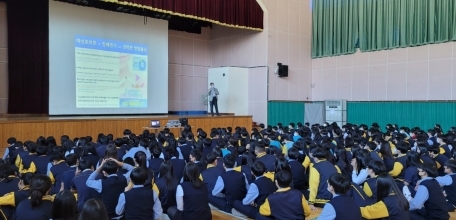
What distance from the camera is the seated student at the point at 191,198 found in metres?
3.05

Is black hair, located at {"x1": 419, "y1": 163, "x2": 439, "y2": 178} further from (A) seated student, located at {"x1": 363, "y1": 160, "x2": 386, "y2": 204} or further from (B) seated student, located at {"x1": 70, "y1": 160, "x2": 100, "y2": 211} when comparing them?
(B) seated student, located at {"x1": 70, "y1": 160, "x2": 100, "y2": 211}

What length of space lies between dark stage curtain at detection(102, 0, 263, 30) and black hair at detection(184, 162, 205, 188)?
7.97 metres

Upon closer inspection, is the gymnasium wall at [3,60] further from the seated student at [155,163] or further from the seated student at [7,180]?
the seated student at [7,180]

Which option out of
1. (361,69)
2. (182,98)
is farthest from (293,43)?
(182,98)

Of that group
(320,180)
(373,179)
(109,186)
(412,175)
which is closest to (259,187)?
(320,180)

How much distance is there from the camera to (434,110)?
11164mm

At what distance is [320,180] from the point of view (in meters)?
3.74

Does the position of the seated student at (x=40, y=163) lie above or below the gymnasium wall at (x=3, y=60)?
below

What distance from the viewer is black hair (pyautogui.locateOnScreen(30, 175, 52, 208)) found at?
2.35 m

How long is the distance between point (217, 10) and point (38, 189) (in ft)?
34.1

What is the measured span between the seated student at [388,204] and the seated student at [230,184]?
1.40 metres

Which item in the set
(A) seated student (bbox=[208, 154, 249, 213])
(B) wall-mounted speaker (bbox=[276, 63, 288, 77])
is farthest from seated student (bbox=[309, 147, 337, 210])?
(B) wall-mounted speaker (bbox=[276, 63, 288, 77])

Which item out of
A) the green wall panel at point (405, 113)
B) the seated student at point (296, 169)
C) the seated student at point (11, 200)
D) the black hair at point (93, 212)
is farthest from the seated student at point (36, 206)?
the green wall panel at point (405, 113)

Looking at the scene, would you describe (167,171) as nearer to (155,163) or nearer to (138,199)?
(138,199)
